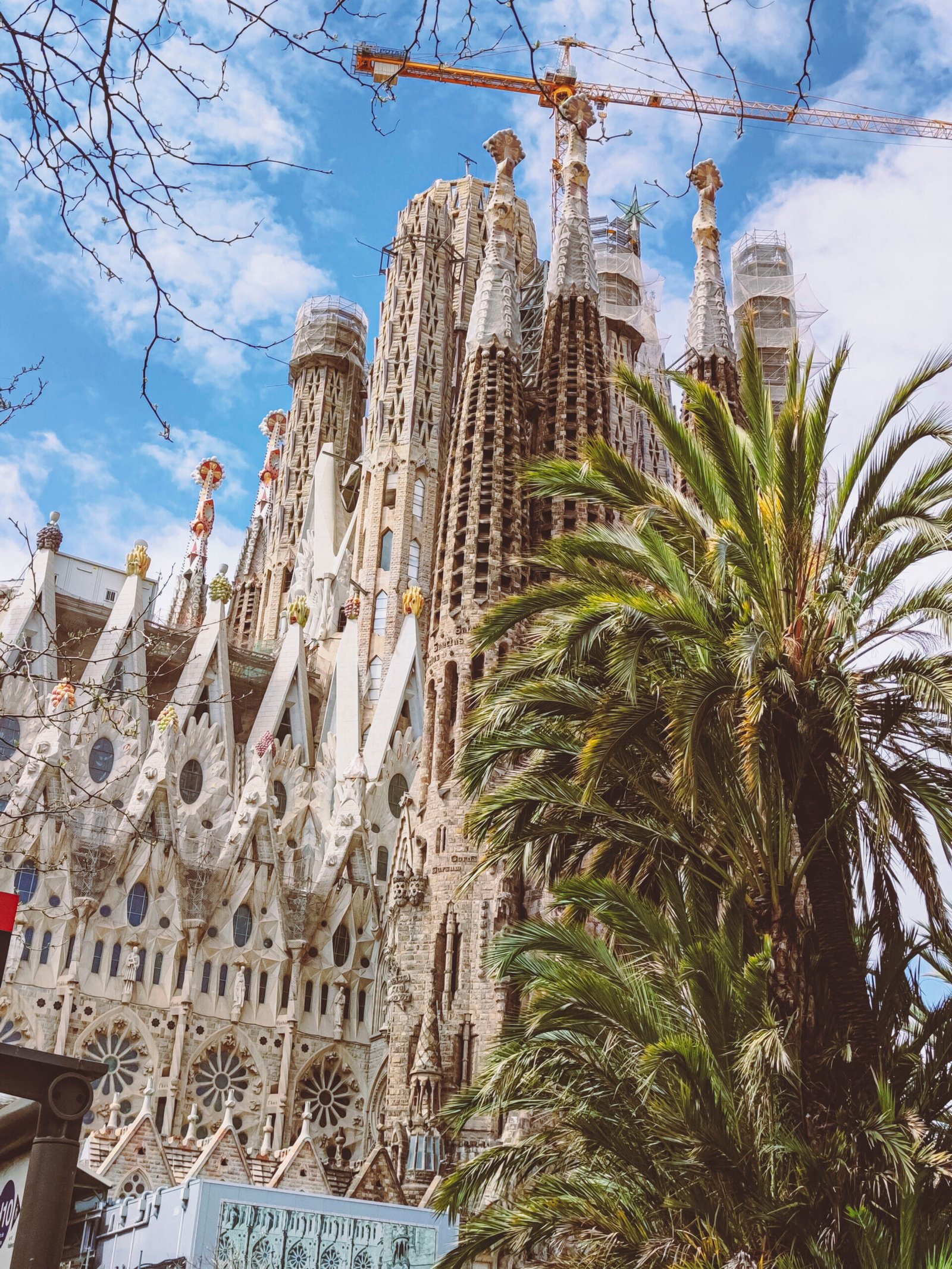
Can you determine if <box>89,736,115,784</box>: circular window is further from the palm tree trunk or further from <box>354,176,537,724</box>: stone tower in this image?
the palm tree trunk

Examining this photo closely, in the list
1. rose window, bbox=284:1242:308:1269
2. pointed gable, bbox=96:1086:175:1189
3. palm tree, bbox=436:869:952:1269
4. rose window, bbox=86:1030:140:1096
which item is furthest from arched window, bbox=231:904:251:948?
palm tree, bbox=436:869:952:1269

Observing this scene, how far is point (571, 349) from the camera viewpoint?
35750 mm

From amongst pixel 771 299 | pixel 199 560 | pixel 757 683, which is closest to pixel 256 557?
pixel 199 560

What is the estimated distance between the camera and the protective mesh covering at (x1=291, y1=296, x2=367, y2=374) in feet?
192

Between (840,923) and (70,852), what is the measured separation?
1030 inches

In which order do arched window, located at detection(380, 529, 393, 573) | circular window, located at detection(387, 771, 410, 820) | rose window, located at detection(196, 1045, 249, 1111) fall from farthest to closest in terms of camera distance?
arched window, located at detection(380, 529, 393, 573), circular window, located at detection(387, 771, 410, 820), rose window, located at detection(196, 1045, 249, 1111)

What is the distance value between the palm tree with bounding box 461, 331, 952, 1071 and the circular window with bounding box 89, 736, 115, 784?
84.5ft

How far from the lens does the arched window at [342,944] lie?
37281 millimetres

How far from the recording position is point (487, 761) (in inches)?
567

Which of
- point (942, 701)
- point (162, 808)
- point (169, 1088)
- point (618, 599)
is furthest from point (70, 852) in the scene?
point (942, 701)

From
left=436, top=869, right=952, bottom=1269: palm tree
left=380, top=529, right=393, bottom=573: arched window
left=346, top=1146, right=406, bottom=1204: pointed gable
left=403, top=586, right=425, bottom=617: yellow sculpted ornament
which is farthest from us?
left=380, top=529, right=393, bottom=573: arched window

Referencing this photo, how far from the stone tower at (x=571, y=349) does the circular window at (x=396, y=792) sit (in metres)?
10.3

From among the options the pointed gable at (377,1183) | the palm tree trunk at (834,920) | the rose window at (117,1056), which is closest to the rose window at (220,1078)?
the rose window at (117,1056)

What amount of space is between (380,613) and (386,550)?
2458 millimetres
